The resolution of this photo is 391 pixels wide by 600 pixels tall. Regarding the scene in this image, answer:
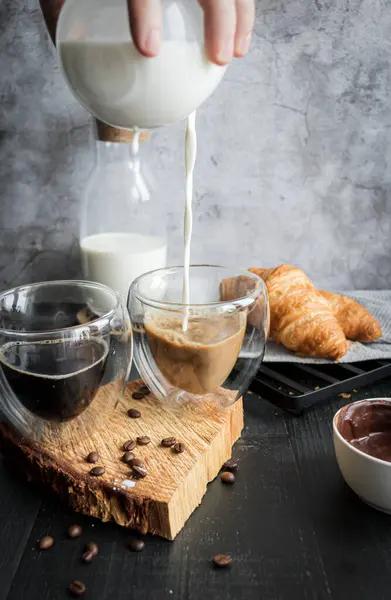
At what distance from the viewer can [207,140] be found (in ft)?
4.78

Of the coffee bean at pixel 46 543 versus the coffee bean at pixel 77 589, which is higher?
the coffee bean at pixel 77 589

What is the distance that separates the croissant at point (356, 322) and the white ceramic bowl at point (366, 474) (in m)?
0.52

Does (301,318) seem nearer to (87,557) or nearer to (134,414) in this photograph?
(134,414)

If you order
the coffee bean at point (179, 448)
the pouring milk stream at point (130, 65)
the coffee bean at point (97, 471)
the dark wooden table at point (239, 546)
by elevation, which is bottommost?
the dark wooden table at point (239, 546)

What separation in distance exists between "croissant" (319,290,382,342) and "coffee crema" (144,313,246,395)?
455mm

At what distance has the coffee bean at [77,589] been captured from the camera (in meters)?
0.69

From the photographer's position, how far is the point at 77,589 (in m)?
0.69

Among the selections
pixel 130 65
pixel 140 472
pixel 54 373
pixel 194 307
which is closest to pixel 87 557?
pixel 140 472

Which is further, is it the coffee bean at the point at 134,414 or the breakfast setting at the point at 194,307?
the coffee bean at the point at 134,414

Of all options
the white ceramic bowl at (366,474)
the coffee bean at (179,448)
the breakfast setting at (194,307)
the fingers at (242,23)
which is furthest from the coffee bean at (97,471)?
the fingers at (242,23)

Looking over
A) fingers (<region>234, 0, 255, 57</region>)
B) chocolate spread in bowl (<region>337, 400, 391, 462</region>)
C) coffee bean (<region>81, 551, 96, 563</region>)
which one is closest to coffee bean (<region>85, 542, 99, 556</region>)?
coffee bean (<region>81, 551, 96, 563</region>)

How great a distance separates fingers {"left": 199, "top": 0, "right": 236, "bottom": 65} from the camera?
0.68 metres

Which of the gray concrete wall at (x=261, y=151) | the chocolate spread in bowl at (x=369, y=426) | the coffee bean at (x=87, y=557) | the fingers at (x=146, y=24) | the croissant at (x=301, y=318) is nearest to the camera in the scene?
the fingers at (x=146, y=24)

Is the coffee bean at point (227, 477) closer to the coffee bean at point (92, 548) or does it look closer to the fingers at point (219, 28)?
the coffee bean at point (92, 548)
